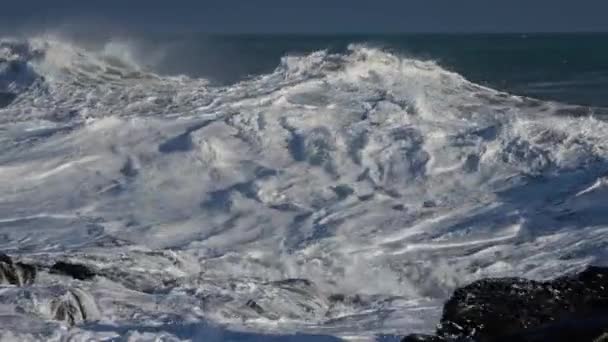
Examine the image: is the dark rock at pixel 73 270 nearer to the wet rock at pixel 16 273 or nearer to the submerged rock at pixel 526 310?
the wet rock at pixel 16 273

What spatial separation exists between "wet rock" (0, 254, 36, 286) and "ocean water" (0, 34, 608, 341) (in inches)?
7.5

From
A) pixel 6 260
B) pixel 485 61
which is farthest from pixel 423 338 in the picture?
pixel 485 61

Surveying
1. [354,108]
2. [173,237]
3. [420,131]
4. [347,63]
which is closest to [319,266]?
[173,237]

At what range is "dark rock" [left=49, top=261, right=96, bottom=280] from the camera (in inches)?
528

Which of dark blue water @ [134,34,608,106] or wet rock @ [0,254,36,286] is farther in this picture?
dark blue water @ [134,34,608,106]

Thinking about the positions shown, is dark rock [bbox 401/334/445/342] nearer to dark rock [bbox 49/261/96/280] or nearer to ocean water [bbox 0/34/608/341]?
ocean water [bbox 0/34/608/341]

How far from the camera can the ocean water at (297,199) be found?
41.5 ft

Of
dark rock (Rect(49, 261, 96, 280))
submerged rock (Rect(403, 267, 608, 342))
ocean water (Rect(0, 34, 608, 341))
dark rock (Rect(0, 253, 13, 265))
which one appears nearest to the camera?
submerged rock (Rect(403, 267, 608, 342))

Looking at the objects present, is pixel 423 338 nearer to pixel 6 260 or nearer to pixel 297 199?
pixel 6 260

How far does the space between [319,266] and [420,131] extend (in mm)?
7064

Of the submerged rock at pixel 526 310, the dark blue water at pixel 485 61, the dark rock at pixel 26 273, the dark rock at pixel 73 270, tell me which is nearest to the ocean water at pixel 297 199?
the dark rock at pixel 26 273

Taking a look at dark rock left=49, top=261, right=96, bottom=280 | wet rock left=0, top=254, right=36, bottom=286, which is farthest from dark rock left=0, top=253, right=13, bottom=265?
dark rock left=49, top=261, right=96, bottom=280

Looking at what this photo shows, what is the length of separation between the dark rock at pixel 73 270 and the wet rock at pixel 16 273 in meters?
0.37

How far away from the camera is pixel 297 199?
1966cm
